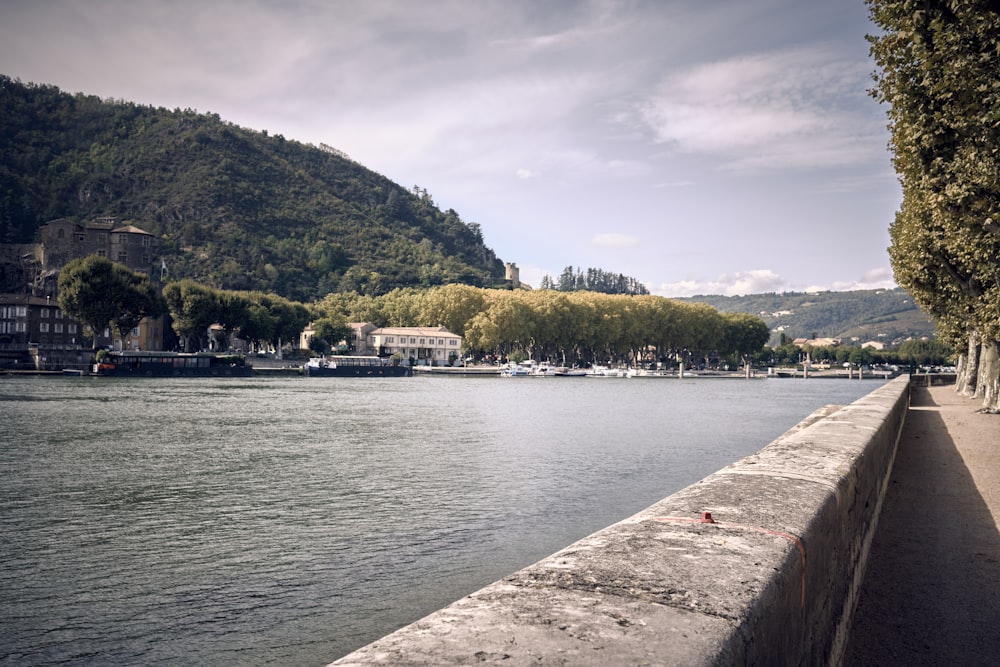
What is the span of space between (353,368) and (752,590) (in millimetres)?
115414

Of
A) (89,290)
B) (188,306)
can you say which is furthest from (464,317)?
(89,290)

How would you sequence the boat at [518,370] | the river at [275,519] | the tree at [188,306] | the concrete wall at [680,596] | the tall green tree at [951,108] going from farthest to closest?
the boat at [518,370]
the tree at [188,306]
the tall green tree at [951,108]
the river at [275,519]
the concrete wall at [680,596]

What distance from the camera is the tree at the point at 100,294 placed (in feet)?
275

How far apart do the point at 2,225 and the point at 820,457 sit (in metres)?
211

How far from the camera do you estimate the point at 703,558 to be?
3.12 meters

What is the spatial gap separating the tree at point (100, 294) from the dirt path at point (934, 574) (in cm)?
8802

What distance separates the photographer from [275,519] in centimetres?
1638

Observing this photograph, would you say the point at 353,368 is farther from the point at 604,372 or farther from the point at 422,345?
the point at 604,372

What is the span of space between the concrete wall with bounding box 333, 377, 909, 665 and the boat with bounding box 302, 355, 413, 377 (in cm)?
11036

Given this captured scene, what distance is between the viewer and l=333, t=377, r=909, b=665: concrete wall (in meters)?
2.17

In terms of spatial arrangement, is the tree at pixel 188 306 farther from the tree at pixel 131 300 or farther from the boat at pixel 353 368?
the boat at pixel 353 368

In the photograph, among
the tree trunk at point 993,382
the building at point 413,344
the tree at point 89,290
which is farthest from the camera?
the building at point 413,344

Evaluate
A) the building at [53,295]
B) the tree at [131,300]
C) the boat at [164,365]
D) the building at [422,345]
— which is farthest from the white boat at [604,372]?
the tree at [131,300]

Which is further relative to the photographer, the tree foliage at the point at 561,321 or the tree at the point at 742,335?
the tree at the point at 742,335
